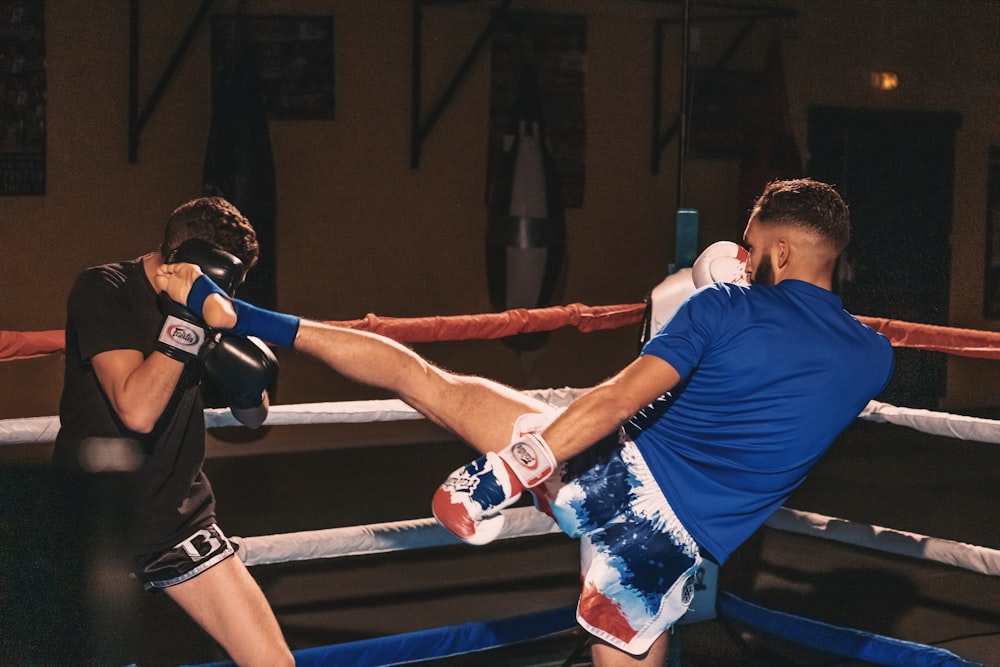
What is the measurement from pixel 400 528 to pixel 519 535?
273 millimetres

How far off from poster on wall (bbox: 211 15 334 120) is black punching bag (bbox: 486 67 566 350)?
0.98 meters

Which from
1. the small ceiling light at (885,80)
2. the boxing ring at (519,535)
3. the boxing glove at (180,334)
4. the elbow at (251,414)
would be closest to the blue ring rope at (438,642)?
the boxing ring at (519,535)

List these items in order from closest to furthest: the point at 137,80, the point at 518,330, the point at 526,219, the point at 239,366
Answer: the point at 239,366
the point at 518,330
the point at 137,80
the point at 526,219

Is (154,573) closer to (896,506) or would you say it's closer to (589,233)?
(896,506)

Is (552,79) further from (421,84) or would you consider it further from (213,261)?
(213,261)

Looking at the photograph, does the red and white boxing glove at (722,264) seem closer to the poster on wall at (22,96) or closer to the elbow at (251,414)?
the elbow at (251,414)

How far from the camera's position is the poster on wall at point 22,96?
4.75m

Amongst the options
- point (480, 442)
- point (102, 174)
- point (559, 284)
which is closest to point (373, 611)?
point (480, 442)

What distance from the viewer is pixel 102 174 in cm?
503

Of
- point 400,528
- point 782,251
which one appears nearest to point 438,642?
point 400,528

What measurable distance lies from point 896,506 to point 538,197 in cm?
195

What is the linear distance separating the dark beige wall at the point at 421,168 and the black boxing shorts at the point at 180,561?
3303 mm

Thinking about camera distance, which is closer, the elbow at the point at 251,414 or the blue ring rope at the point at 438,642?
the elbow at the point at 251,414

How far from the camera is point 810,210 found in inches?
69.4
